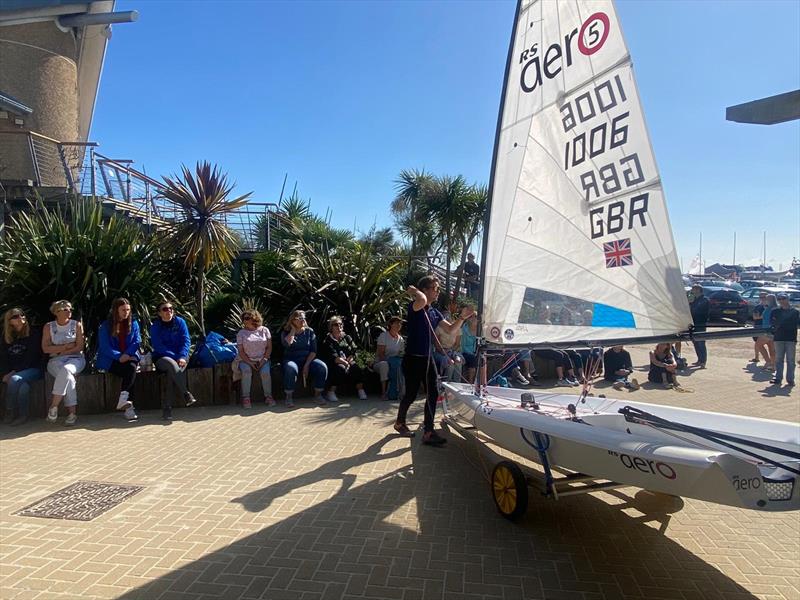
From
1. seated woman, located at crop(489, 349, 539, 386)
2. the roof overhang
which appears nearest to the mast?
the roof overhang

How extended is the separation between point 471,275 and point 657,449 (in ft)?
47.4

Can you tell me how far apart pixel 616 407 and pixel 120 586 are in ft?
13.1

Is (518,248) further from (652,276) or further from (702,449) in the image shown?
(702,449)

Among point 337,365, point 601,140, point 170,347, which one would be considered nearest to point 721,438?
point 601,140

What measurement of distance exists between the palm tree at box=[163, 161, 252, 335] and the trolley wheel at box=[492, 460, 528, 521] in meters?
6.57

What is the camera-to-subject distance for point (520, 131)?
14.8ft

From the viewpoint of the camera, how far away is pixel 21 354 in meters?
6.31

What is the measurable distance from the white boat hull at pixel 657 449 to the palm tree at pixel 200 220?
248 inches

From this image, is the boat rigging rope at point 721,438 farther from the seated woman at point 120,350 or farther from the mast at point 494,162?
the seated woman at point 120,350

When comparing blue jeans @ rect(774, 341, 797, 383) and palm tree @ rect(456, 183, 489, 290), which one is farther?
palm tree @ rect(456, 183, 489, 290)

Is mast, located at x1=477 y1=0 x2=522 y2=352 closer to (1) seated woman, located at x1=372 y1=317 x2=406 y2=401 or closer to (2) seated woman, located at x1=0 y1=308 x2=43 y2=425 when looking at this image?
(1) seated woman, located at x1=372 y1=317 x2=406 y2=401

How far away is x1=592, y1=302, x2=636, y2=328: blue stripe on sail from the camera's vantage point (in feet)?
14.4

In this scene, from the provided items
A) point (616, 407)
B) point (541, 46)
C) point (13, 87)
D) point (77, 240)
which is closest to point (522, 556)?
point (616, 407)

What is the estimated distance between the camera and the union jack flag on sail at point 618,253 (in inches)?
170
